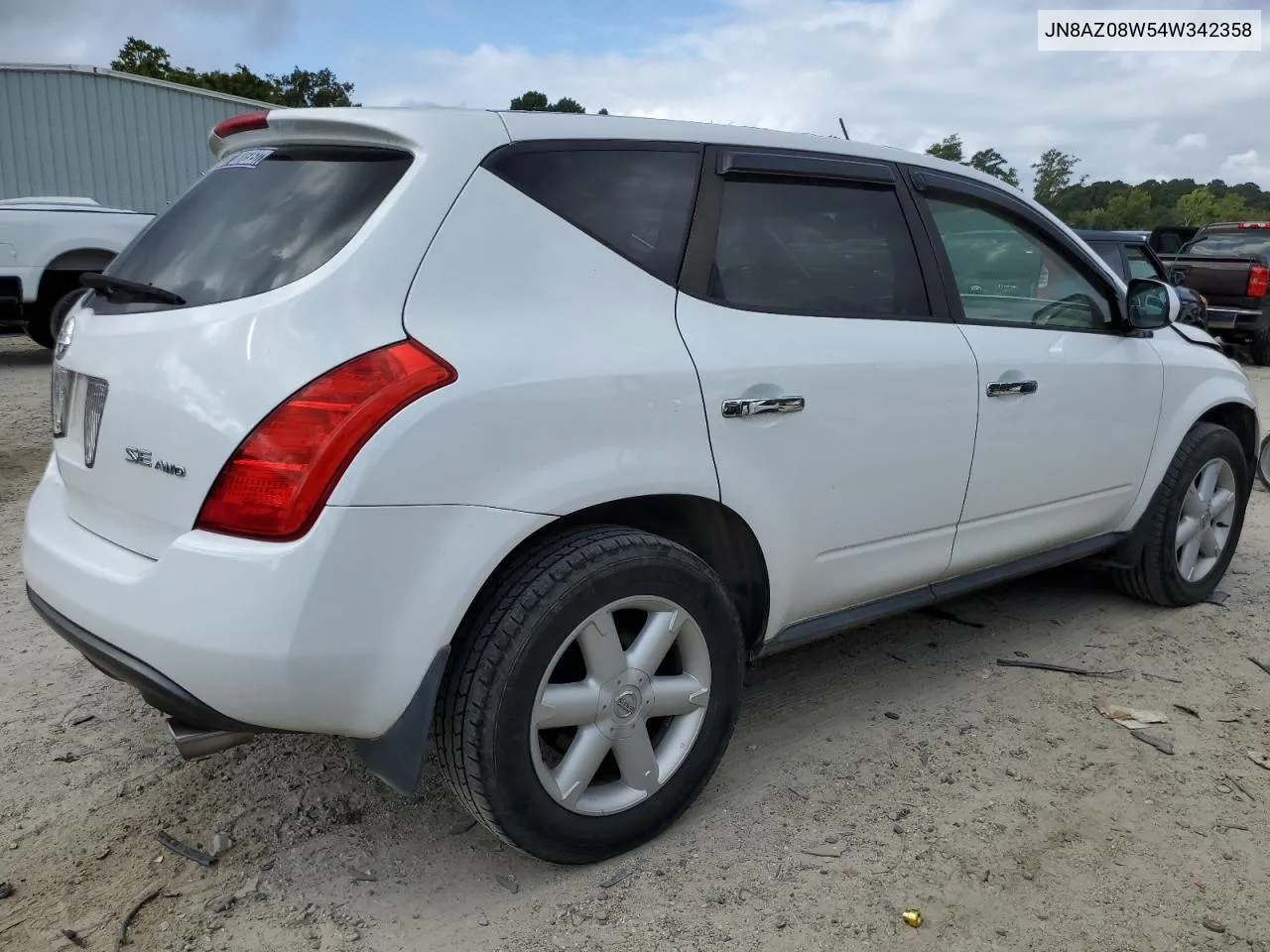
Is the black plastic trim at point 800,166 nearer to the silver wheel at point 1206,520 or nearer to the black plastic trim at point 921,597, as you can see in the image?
the black plastic trim at point 921,597

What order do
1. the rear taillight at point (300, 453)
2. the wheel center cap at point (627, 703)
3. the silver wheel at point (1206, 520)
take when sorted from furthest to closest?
the silver wheel at point (1206, 520) < the wheel center cap at point (627, 703) < the rear taillight at point (300, 453)

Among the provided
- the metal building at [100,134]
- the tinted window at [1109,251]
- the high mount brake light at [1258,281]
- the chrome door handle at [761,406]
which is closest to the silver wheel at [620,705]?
the chrome door handle at [761,406]

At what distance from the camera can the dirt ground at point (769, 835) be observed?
7.40 ft

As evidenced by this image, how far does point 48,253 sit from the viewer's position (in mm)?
9742

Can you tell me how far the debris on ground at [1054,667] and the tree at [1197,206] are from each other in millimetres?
58524

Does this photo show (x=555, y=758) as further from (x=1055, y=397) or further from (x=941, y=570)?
(x=1055, y=397)

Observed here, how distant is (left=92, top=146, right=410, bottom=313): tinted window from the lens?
2139 mm

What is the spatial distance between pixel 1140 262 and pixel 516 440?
9390 mm

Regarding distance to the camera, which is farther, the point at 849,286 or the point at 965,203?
the point at 965,203

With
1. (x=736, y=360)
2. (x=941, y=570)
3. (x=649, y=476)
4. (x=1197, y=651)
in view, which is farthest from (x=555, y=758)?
(x=1197, y=651)

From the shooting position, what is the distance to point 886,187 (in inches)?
121

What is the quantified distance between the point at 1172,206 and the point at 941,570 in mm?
67634

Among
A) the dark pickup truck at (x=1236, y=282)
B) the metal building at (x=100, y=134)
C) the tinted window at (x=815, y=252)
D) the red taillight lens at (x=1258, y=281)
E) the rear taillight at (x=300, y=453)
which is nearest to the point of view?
the rear taillight at (x=300, y=453)

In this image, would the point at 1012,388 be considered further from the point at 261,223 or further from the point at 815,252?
the point at 261,223
